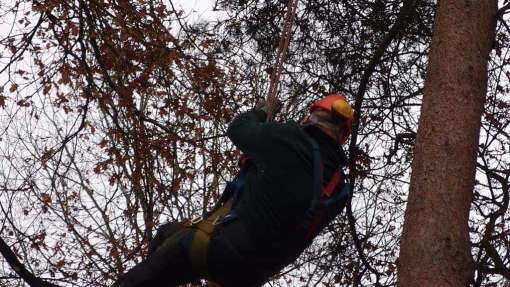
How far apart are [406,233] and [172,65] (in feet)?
12.5

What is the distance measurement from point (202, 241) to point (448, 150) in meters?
1.24

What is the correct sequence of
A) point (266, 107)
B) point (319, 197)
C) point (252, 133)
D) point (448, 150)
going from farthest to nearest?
point (448, 150) → point (266, 107) → point (252, 133) → point (319, 197)

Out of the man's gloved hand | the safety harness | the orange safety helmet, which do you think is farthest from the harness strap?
the man's gloved hand

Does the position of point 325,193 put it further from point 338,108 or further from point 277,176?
point 338,108

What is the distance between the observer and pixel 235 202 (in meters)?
3.49

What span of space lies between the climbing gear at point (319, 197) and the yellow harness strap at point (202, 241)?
0.40m

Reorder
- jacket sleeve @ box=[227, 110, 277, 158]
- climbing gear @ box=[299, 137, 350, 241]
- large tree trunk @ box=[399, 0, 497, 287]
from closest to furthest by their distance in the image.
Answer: climbing gear @ box=[299, 137, 350, 241] → jacket sleeve @ box=[227, 110, 277, 158] → large tree trunk @ box=[399, 0, 497, 287]

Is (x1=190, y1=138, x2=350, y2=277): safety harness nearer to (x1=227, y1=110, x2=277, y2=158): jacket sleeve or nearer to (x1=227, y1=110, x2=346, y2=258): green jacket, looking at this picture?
(x1=227, y1=110, x2=346, y2=258): green jacket

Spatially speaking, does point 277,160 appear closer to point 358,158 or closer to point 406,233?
point 406,233

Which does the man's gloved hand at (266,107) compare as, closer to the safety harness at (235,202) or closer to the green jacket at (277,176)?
the green jacket at (277,176)

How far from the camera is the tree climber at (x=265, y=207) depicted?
10.6ft

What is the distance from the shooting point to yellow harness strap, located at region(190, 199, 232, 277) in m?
3.37

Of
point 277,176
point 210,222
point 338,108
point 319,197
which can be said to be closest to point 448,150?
point 338,108

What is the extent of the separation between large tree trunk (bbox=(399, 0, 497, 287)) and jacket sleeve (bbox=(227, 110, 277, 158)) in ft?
2.71
